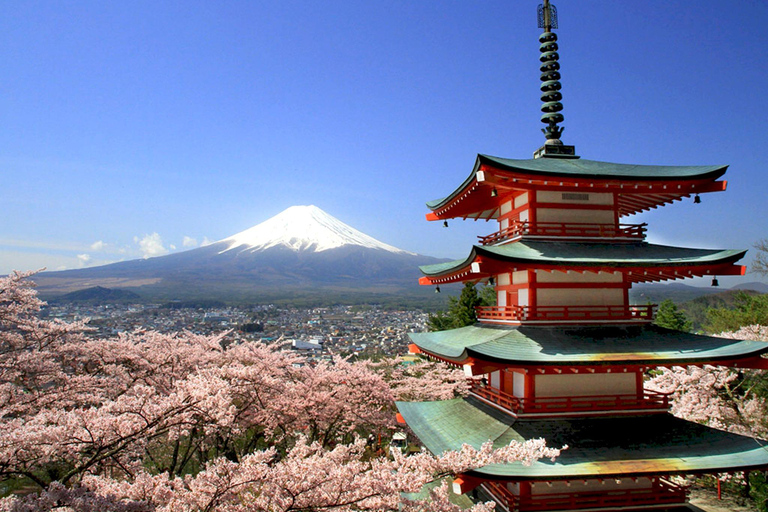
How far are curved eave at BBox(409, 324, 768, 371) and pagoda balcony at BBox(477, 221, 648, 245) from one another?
71.4 inches

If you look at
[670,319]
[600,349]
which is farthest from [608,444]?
[670,319]

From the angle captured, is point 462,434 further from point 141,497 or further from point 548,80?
point 548,80

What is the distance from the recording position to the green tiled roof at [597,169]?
836 cm

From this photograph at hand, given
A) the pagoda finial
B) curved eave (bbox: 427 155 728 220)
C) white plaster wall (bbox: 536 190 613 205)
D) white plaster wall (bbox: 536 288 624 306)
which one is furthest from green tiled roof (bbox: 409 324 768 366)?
the pagoda finial

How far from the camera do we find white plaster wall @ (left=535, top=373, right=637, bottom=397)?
327 inches

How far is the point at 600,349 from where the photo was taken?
25.7 feet

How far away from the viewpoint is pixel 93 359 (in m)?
12.4

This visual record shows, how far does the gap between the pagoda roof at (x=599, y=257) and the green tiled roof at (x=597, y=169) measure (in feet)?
4.47

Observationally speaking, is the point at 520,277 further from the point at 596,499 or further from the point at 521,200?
the point at 596,499

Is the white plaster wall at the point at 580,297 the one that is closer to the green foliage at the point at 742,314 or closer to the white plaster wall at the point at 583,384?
the white plaster wall at the point at 583,384

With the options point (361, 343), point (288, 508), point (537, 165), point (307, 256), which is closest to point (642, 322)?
point (537, 165)

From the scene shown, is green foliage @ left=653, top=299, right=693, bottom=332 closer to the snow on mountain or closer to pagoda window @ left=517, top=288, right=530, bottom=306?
pagoda window @ left=517, top=288, right=530, bottom=306

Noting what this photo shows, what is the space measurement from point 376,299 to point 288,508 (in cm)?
10056

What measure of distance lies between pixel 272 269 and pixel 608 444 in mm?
133840
